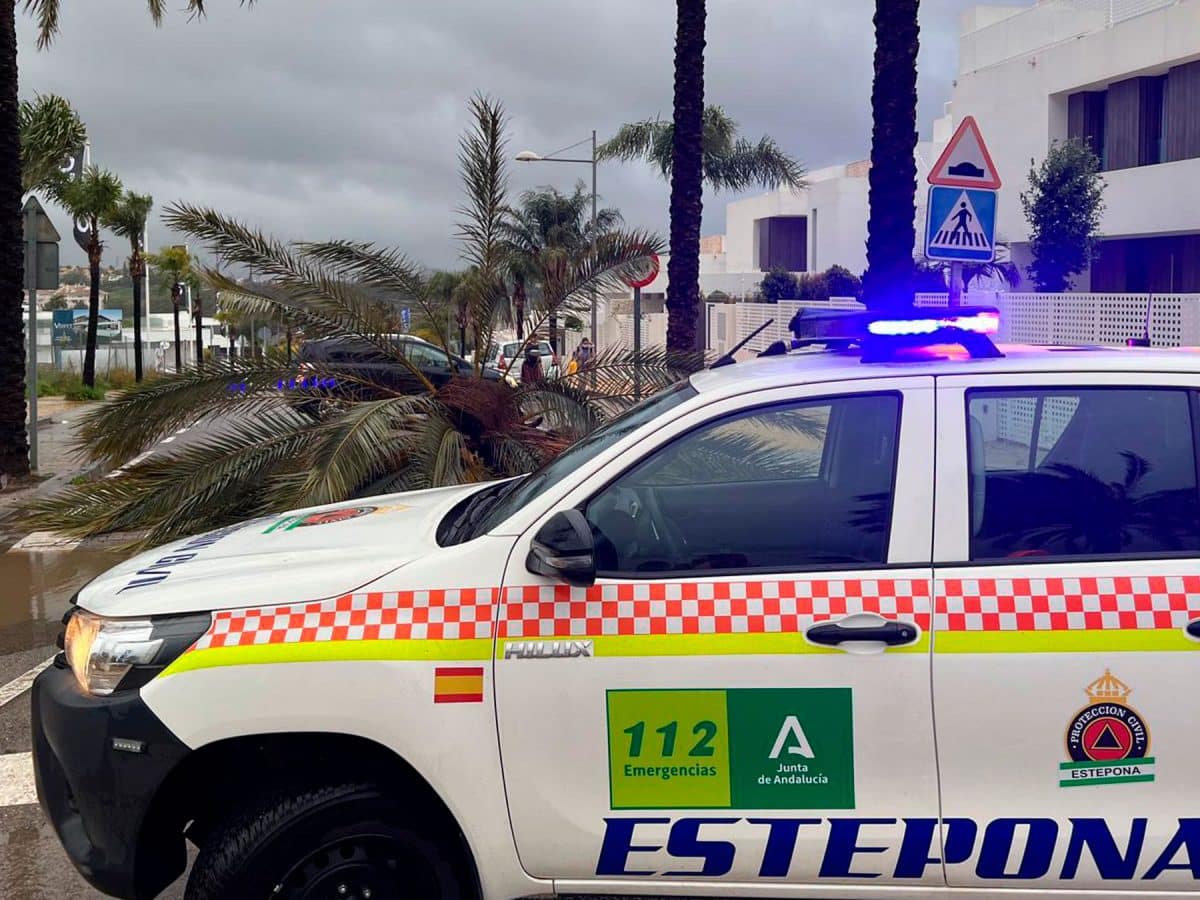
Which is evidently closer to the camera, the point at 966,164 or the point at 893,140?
the point at 966,164

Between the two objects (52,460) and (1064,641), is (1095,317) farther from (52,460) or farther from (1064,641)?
(1064,641)

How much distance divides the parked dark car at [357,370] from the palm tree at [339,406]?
54 mm

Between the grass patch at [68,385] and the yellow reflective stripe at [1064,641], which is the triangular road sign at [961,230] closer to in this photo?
the yellow reflective stripe at [1064,641]

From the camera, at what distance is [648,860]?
10.1 ft

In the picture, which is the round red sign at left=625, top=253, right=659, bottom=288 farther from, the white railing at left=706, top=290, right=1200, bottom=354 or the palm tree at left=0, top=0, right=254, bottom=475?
the palm tree at left=0, top=0, right=254, bottom=475

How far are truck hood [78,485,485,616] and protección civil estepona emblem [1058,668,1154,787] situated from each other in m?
1.70

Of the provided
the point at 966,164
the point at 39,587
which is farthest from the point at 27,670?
the point at 966,164

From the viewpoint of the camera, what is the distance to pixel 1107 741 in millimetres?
3000

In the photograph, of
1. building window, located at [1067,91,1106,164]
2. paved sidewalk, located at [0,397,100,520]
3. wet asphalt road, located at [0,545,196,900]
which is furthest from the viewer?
building window, located at [1067,91,1106,164]

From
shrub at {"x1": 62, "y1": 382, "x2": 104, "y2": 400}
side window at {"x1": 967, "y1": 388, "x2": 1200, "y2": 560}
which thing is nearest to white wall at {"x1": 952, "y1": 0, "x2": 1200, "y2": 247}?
shrub at {"x1": 62, "y1": 382, "x2": 104, "y2": 400}

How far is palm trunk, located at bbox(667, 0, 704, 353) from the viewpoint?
14.5 m

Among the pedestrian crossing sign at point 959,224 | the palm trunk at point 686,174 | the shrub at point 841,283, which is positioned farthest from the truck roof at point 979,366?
the shrub at point 841,283

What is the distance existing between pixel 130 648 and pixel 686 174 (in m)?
12.9

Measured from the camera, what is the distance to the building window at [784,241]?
54594 millimetres
